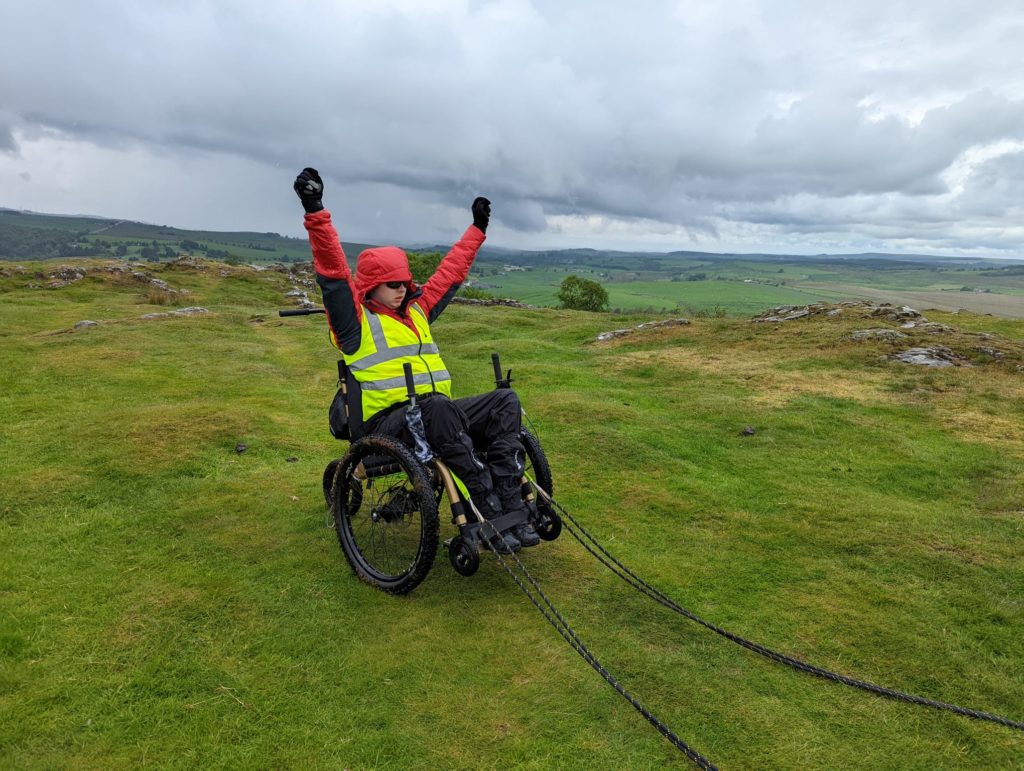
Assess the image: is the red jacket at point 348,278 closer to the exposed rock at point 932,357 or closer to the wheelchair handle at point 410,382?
the wheelchair handle at point 410,382

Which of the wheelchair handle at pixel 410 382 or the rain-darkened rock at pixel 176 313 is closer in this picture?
the wheelchair handle at pixel 410 382

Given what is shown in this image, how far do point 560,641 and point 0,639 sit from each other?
4.55 meters

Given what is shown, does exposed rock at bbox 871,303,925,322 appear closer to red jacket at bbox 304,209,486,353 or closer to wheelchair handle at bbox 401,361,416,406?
red jacket at bbox 304,209,486,353

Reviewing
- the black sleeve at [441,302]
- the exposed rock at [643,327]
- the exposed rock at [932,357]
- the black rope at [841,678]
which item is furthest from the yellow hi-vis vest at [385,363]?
the exposed rock at [643,327]

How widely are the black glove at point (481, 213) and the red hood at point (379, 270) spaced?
1477 mm

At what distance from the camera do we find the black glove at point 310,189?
505 centimetres

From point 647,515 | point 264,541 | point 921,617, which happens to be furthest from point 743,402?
point 264,541

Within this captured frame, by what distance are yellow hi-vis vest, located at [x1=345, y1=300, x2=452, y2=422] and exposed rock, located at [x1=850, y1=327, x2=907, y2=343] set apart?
18892 millimetres

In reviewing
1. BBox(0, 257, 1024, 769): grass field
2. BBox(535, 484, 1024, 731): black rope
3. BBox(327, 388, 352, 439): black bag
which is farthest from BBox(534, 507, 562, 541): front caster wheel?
BBox(327, 388, 352, 439): black bag

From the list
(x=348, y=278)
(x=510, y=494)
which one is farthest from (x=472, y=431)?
(x=348, y=278)

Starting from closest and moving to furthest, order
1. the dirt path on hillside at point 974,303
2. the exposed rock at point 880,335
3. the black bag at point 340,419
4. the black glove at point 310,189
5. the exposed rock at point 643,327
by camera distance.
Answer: the black glove at point 310,189, the black bag at point 340,419, the exposed rock at point 880,335, the exposed rock at point 643,327, the dirt path on hillside at point 974,303

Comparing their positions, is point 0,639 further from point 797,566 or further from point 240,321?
point 240,321

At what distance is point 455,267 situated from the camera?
6828 millimetres

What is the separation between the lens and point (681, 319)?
28703mm
